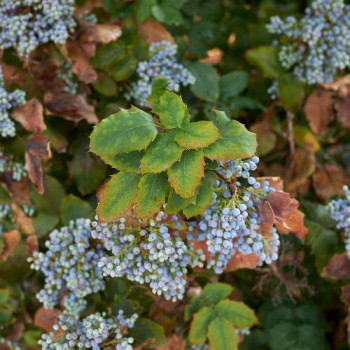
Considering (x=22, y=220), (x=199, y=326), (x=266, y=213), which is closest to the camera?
(x=266, y=213)

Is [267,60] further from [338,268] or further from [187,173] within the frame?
[187,173]

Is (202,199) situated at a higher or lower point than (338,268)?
higher

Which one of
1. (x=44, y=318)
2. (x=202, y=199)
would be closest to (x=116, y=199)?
(x=202, y=199)

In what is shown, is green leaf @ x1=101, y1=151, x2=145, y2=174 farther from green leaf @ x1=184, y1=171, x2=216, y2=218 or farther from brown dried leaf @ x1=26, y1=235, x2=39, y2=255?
brown dried leaf @ x1=26, y1=235, x2=39, y2=255

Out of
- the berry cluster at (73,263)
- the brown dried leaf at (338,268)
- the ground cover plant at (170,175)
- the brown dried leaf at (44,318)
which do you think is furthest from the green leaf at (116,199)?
the brown dried leaf at (338,268)

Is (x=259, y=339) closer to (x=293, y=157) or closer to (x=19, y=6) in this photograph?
(x=293, y=157)

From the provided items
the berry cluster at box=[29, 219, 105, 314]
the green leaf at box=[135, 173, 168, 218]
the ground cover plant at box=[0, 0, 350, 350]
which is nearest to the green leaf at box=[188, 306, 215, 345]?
the ground cover plant at box=[0, 0, 350, 350]

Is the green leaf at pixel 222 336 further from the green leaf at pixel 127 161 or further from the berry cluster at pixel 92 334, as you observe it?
the green leaf at pixel 127 161

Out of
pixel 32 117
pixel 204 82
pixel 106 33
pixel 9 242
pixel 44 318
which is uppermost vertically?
pixel 106 33

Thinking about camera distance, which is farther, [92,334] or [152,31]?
[152,31]
